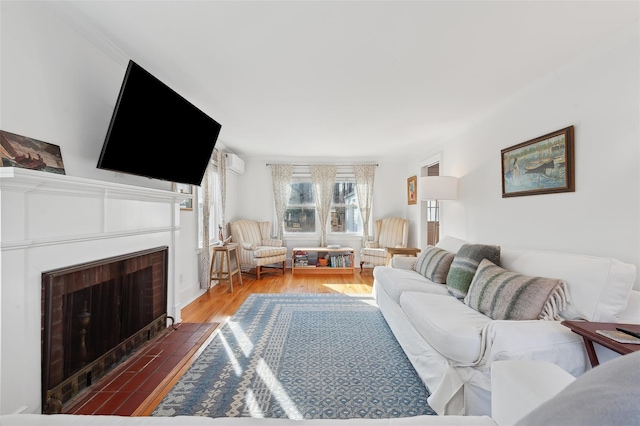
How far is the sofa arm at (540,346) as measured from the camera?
131cm

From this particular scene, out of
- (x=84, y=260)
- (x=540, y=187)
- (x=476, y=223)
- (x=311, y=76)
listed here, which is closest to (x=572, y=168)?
(x=540, y=187)

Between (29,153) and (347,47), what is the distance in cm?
193

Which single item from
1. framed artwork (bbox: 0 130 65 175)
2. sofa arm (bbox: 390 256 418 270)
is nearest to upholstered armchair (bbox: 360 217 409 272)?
sofa arm (bbox: 390 256 418 270)

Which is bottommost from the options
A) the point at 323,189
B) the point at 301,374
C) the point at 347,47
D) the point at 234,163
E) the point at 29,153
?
the point at 301,374

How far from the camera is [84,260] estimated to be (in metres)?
1.66

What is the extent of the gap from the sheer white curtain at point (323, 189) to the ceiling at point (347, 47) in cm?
253

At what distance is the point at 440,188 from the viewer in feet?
11.3

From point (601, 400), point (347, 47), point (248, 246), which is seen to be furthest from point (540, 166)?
point (248, 246)

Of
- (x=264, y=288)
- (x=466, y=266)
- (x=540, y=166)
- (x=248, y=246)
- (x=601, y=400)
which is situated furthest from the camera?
(x=248, y=246)

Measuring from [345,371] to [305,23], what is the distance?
7.58ft

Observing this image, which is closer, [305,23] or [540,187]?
[305,23]

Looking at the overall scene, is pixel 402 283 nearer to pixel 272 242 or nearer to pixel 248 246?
pixel 248 246

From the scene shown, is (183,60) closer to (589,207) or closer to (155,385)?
(155,385)

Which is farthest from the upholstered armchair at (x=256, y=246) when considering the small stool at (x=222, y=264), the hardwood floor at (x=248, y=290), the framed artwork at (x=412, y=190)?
the framed artwork at (x=412, y=190)
